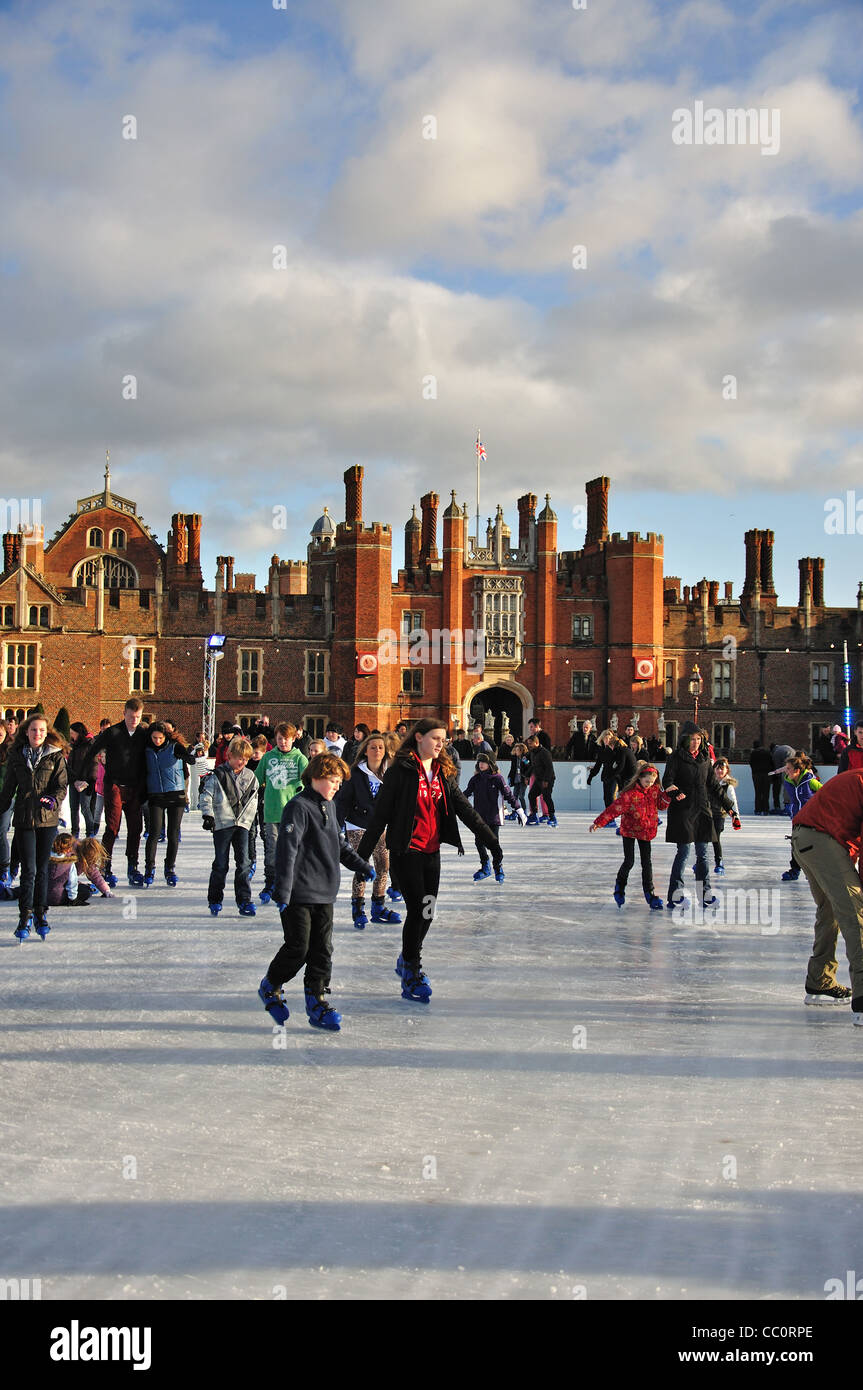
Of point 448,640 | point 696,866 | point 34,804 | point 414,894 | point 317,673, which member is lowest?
point 696,866

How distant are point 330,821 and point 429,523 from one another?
4218 cm

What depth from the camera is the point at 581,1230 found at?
358 cm

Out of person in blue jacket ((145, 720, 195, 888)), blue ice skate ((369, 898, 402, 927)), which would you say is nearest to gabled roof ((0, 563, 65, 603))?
person in blue jacket ((145, 720, 195, 888))

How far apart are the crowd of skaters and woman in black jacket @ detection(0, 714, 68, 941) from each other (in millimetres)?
11

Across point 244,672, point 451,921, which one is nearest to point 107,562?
point 244,672

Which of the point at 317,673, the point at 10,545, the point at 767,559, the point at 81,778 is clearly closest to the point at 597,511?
the point at 767,559

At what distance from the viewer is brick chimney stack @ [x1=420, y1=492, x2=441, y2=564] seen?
156 feet

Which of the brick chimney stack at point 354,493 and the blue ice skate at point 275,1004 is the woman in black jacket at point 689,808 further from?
the brick chimney stack at point 354,493

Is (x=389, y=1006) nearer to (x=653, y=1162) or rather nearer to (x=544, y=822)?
(x=653, y=1162)

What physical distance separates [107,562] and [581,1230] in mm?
50360

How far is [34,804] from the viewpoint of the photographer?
8.48m

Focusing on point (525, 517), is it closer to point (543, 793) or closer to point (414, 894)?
point (543, 793)

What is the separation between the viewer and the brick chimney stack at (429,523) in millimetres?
47625

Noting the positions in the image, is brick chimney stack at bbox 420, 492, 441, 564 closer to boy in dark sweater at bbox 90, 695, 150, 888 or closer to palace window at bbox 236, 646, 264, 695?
palace window at bbox 236, 646, 264, 695
